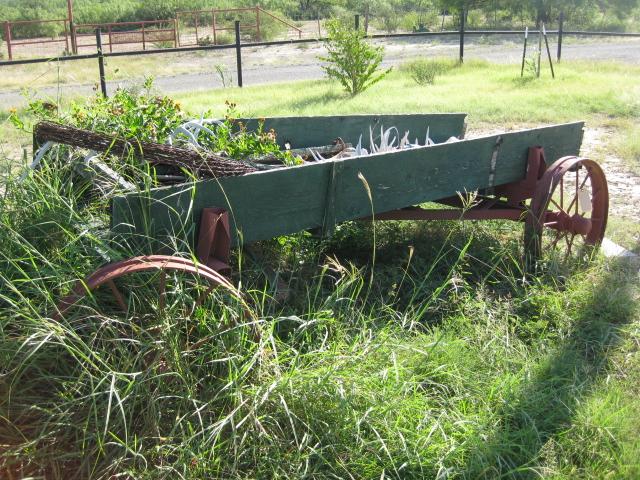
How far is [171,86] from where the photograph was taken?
60.0 feet

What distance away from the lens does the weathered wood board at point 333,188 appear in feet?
10.9

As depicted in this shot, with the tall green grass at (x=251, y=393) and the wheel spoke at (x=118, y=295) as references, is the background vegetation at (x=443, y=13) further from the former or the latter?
the wheel spoke at (x=118, y=295)

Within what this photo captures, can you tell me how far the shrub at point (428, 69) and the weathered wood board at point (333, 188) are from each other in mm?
9745

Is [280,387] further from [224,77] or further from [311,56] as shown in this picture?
[311,56]

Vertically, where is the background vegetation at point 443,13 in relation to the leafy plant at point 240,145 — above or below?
above

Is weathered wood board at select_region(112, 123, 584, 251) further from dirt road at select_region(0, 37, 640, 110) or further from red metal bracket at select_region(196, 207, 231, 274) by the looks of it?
dirt road at select_region(0, 37, 640, 110)

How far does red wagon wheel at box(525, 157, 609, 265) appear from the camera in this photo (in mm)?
4707

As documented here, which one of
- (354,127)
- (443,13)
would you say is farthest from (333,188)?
(443,13)

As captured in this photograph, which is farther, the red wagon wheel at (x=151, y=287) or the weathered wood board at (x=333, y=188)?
the weathered wood board at (x=333, y=188)

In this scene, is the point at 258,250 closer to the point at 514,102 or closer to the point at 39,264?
the point at 39,264

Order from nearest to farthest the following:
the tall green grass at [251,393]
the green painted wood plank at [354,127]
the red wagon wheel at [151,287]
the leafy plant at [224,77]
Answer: the tall green grass at [251,393]
the red wagon wheel at [151,287]
the green painted wood plank at [354,127]
the leafy plant at [224,77]

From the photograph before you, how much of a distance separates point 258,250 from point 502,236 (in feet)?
7.03

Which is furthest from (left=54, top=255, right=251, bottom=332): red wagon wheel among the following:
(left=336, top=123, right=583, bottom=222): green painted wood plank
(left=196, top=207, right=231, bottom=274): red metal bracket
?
(left=336, top=123, right=583, bottom=222): green painted wood plank

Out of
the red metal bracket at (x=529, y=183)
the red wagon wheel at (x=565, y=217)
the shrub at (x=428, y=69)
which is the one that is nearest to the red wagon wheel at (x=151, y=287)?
the red wagon wheel at (x=565, y=217)
